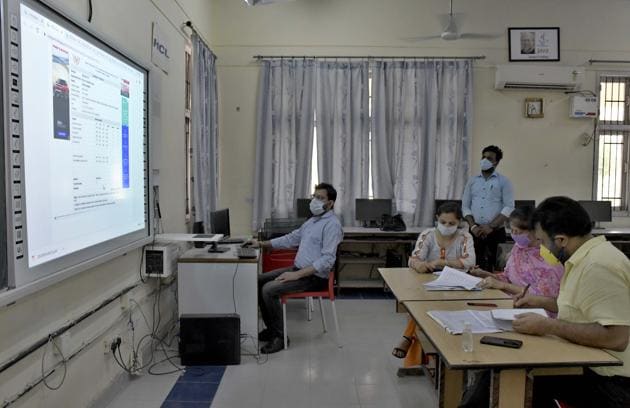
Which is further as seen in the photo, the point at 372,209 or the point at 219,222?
the point at 372,209

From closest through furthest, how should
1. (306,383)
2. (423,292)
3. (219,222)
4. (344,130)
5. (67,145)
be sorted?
(67,145), (423,292), (306,383), (219,222), (344,130)

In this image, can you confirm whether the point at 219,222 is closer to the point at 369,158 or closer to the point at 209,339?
the point at 209,339

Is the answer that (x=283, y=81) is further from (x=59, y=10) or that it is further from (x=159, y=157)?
(x=59, y=10)

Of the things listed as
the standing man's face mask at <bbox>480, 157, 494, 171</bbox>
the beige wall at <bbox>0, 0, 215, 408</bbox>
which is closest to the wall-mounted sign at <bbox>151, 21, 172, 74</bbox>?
the beige wall at <bbox>0, 0, 215, 408</bbox>

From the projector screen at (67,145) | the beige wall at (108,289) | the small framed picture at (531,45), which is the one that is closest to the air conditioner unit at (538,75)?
the small framed picture at (531,45)

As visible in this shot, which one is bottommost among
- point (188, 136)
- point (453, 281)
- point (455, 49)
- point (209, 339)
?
point (209, 339)

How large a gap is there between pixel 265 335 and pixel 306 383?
30.4 inches

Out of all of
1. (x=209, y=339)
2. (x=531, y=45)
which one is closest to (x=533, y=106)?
(x=531, y=45)

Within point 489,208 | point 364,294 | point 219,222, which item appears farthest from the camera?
point 364,294

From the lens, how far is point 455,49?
584 cm

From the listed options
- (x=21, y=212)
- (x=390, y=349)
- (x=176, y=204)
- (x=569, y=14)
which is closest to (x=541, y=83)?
(x=569, y=14)

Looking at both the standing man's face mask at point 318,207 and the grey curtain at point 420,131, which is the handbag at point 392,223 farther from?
the standing man's face mask at point 318,207

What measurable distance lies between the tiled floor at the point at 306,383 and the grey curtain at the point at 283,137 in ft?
7.21

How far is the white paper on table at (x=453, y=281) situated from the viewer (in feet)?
8.92
